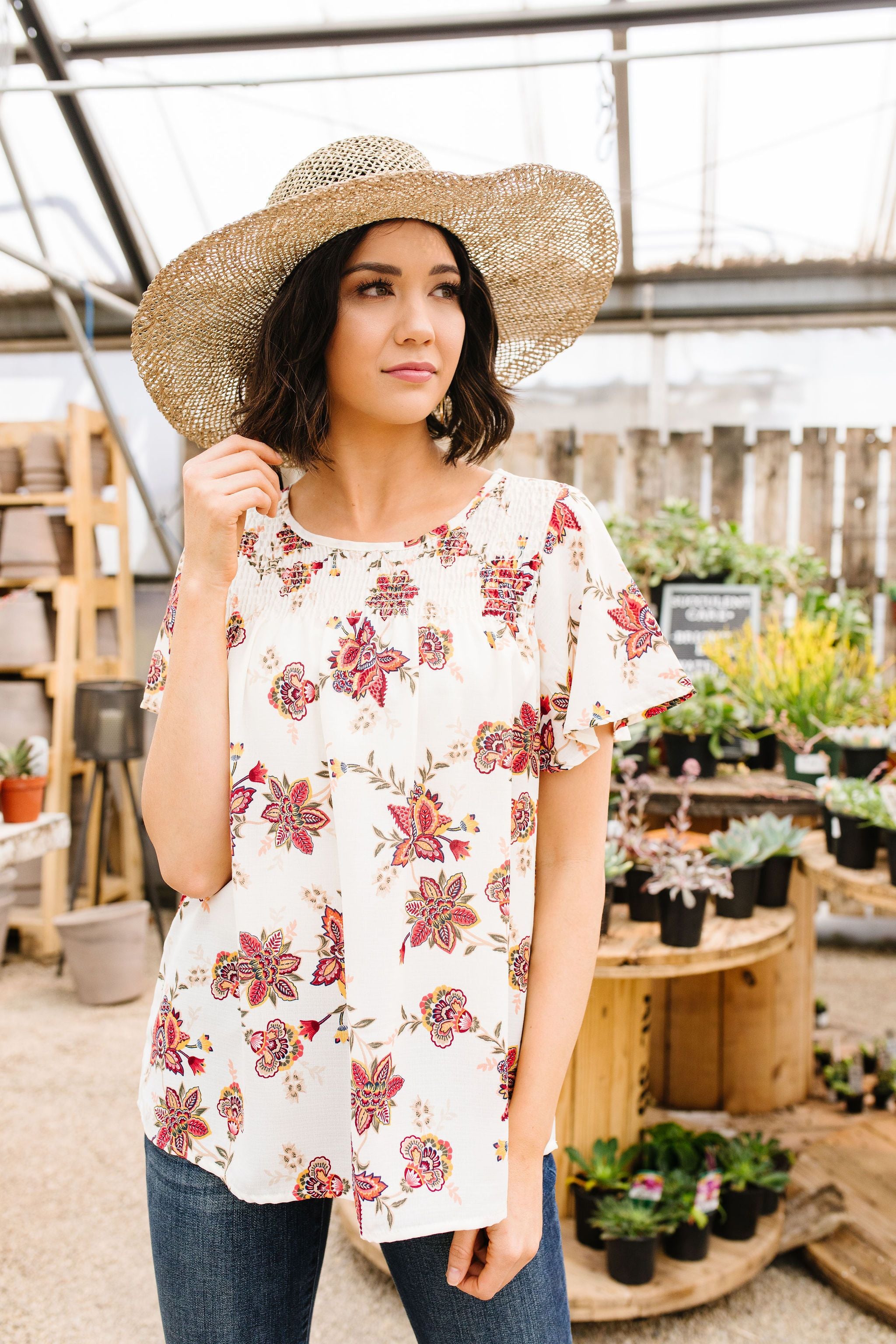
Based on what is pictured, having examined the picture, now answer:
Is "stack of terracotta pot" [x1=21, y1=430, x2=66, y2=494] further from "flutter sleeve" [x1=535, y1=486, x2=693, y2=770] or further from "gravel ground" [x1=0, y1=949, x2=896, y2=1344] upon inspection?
"flutter sleeve" [x1=535, y1=486, x2=693, y2=770]

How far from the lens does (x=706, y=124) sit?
4230 millimetres

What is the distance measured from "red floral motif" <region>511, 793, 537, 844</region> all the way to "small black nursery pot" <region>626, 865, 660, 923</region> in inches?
54.8

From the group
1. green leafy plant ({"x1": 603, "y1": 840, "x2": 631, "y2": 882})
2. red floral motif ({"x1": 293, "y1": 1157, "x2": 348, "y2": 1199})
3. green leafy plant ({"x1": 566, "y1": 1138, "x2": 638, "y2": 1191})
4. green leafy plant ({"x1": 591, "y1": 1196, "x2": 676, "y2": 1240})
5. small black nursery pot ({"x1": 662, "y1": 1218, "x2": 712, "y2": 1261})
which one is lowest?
small black nursery pot ({"x1": 662, "y1": 1218, "x2": 712, "y2": 1261})

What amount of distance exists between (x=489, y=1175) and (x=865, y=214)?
4.57 meters

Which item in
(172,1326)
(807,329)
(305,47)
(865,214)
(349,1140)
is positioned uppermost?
(305,47)

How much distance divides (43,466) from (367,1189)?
432cm

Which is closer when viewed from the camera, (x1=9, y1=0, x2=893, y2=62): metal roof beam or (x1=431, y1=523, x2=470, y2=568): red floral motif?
(x1=431, y1=523, x2=470, y2=568): red floral motif

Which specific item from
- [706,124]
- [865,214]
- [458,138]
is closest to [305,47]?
[458,138]

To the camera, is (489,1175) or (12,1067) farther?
(12,1067)

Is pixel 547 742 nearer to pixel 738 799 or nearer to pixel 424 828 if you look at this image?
pixel 424 828

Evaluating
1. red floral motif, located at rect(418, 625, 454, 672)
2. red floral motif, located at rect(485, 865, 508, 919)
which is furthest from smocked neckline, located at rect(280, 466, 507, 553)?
red floral motif, located at rect(485, 865, 508, 919)

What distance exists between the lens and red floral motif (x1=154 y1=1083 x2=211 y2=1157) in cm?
108

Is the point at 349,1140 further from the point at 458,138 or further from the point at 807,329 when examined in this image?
the point at 807,329

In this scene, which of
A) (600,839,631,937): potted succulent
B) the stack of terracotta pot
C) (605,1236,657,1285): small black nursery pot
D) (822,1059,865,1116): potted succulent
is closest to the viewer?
(605,1236,657,1285): small black nursery pot
